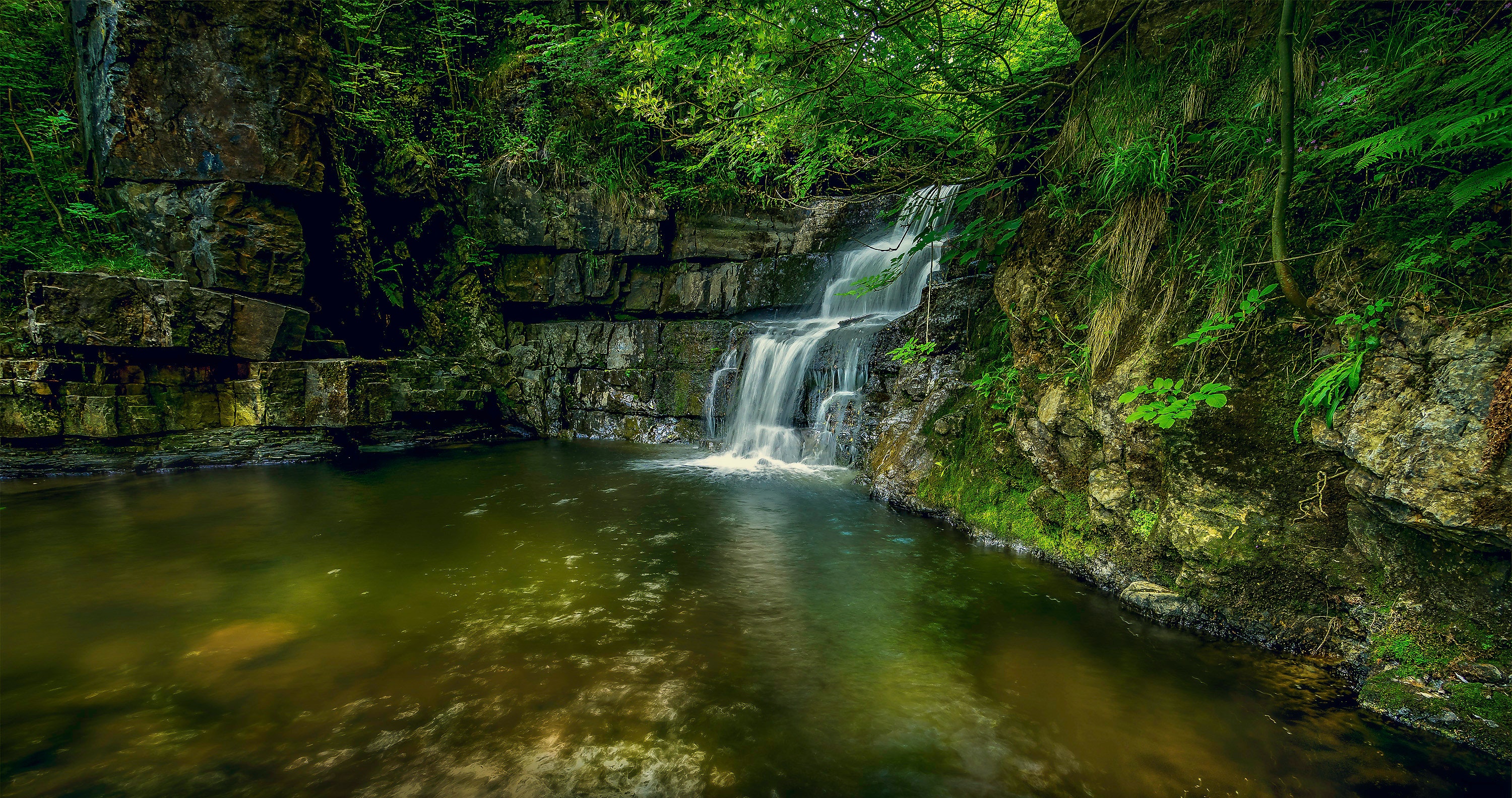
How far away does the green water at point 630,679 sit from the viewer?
7.38 ft

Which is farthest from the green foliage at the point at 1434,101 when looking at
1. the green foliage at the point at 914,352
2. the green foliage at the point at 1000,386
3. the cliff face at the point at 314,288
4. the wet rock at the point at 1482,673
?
the cliff face at the point at 314,288

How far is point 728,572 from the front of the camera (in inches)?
171

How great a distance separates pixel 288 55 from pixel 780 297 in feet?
29.2

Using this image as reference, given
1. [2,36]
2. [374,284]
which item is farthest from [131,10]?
[374,284]

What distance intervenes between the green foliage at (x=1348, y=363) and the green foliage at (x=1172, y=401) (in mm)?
349

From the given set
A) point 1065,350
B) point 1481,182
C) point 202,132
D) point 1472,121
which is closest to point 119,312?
point 202,132

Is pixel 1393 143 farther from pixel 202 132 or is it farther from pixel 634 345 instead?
pixel 202 132

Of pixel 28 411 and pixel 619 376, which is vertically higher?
pixel 619 376

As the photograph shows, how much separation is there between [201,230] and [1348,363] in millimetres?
12787

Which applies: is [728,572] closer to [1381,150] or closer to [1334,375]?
[1334,375]

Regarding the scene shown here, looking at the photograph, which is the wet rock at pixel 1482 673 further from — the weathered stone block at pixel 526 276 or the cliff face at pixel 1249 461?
the weathered stone block at pixel 526 276

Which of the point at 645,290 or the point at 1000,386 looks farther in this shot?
the point at 645,290

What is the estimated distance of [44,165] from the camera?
29.1 feet

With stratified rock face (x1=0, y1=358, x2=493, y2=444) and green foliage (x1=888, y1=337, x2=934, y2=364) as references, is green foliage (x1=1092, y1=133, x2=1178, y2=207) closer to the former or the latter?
green foliage (x1=888, y1=337, x2=934, y2=364)
